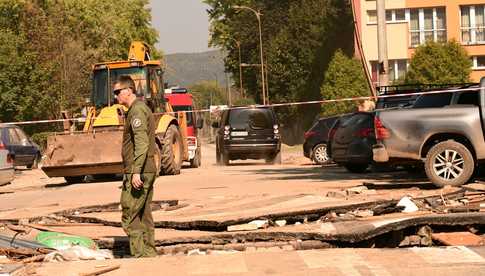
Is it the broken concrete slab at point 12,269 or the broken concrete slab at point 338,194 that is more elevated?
the broken concrete slab at point 12,269

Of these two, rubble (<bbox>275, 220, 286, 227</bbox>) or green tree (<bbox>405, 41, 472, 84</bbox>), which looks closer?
rubble (<bbox>275, 220, 286, 227</bbox>)

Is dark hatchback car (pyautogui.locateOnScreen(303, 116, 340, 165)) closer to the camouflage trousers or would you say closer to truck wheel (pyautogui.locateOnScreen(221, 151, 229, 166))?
truck wheel (pyautogui.locateOnScreen(221, 151, 229, 166))

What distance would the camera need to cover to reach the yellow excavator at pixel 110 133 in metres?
21.0

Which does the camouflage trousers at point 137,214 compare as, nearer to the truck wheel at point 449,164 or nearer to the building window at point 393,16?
the truck wheel at point 449,164

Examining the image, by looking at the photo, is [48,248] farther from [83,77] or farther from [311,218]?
[83,77]

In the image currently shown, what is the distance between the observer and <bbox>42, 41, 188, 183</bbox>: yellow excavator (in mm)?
21016

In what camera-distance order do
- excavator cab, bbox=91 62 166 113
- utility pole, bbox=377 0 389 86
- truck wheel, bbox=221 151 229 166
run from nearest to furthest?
excavator cab, bbox=91 62 166 113, utility pole, bbox=377 0 389 86, truck wheel, bbox=221 151 229 166

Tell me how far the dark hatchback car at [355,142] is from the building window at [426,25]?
120ft

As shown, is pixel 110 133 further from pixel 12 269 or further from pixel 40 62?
pixel 40 62

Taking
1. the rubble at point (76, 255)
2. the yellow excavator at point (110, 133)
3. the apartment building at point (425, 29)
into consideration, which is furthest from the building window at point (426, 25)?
the rubble at point (76, 255)

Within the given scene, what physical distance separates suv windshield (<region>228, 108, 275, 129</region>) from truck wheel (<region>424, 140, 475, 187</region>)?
45.5 feet

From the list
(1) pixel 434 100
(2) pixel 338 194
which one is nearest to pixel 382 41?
(1) pixel 434 100

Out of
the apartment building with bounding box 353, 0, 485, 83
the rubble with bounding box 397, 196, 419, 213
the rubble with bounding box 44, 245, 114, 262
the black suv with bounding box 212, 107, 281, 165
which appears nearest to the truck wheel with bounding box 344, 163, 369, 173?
the black suv with bounding box 212, 107, 281, 165

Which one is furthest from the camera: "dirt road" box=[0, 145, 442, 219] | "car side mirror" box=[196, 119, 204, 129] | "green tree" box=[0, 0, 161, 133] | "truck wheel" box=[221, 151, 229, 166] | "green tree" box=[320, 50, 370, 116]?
"green tree" box=[320, 50, 370, 116]
